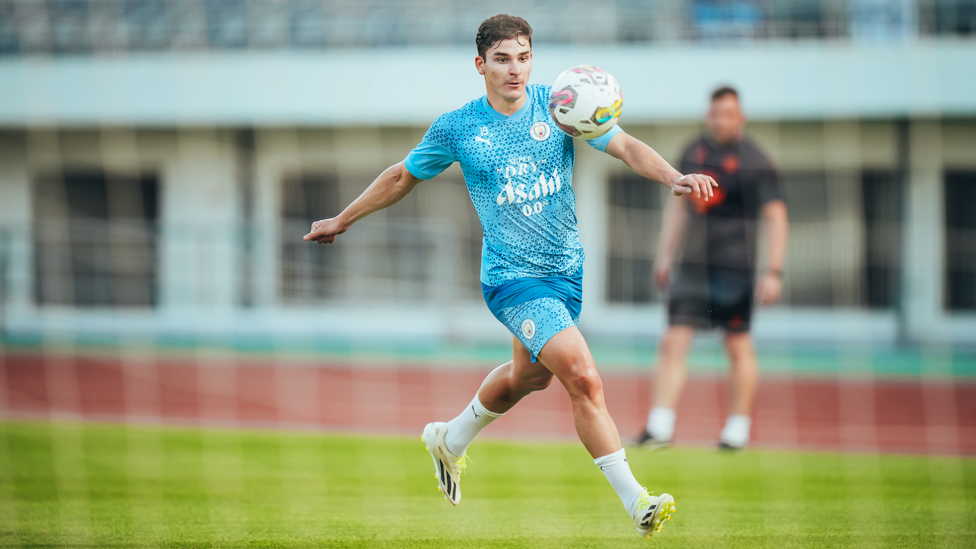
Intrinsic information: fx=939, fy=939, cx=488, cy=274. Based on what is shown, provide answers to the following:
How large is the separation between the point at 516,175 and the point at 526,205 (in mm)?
134

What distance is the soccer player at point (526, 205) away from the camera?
3.76 m

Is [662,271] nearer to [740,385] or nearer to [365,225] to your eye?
[740,385]

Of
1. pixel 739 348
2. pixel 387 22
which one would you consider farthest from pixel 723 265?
pixel 387 22

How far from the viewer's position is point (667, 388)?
628cm

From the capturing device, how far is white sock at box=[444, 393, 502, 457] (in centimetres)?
444

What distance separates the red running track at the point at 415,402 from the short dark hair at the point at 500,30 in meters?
4.84

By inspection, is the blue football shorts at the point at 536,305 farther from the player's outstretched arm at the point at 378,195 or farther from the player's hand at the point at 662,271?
the player's hand at the point at 662,271

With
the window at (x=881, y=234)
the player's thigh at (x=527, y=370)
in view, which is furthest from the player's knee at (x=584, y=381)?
the window at (x=881, y=234)

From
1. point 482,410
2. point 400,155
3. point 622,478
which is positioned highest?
point 400,155

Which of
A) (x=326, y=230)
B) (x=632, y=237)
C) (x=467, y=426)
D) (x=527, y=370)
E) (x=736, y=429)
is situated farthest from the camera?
(x=632, y=237)

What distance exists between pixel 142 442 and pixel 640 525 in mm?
4988

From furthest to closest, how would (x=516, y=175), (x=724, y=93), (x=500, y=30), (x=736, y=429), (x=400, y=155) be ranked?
(x=400, y=155)
(x=736, y=429)
(x=724, y=93)
(x=516, y=175)
(x=500, y=30)

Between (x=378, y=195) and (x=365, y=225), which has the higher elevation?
(x=378, y=195)

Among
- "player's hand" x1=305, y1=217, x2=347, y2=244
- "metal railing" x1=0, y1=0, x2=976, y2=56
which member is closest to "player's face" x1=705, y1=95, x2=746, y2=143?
"player's hand" x1=305, y1=217, x2=347, y2=244
